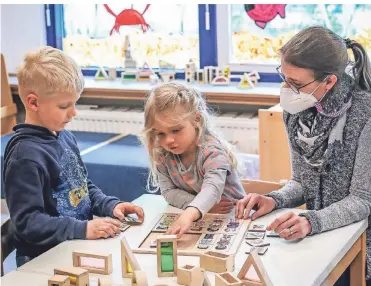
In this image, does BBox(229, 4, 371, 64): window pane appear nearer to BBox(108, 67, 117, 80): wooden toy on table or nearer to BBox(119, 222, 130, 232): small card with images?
BBox(108, 67, 117, 80): wooden toy on table

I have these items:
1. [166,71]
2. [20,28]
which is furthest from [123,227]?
[20,28]

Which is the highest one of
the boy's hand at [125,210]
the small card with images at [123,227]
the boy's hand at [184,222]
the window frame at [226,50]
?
the window frame at [226,50]

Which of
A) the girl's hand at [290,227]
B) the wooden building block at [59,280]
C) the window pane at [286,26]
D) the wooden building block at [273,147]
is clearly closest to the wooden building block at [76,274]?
the wooden building block at [59,280]

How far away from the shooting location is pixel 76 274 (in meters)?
1.67

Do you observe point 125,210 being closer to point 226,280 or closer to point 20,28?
point 226,280

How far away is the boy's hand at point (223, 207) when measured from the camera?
86.7 inches

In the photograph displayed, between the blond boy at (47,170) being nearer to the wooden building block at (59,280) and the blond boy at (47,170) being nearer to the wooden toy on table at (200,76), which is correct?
the wooden building block at (59,280)

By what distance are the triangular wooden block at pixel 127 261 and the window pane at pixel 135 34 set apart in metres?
A: 2.82

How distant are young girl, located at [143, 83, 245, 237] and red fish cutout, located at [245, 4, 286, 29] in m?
1.98

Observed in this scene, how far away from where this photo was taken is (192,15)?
14.5ft

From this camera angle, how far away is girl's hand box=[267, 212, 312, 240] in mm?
1930

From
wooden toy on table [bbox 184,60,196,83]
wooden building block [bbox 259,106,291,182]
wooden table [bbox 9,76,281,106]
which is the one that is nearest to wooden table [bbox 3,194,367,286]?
wooden building block [bbox 259,106,291,182]

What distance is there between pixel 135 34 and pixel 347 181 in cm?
271

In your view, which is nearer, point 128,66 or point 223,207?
point 223,207
